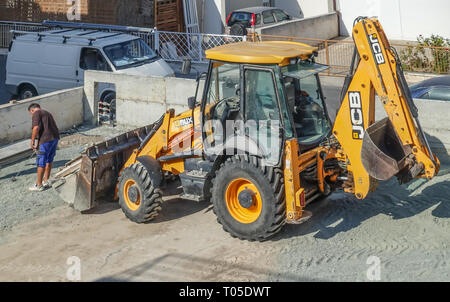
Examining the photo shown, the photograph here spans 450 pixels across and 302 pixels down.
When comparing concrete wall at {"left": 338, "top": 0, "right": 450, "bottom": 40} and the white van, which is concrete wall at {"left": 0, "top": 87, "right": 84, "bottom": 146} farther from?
concrete wall at {"left": 338, "top": 0, "right": 450, "bottom": 40}

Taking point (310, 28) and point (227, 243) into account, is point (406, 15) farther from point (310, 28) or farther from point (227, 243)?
point (227, 243)

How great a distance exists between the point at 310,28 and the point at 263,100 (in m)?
14.5

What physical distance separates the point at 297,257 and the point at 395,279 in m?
1.30

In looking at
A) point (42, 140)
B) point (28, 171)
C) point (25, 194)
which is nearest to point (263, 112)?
point (42, 140)

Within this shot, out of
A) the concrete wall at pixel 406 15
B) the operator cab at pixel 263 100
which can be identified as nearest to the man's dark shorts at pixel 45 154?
the operator cab at pixel 263 100

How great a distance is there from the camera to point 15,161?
1283 cm

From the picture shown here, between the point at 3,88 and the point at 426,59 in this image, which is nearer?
the point at 426,59

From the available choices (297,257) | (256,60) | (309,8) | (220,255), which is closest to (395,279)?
(297,257)

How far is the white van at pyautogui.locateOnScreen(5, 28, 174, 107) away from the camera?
1614cm

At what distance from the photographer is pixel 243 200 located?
8.52 m

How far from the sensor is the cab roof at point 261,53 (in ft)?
27.1

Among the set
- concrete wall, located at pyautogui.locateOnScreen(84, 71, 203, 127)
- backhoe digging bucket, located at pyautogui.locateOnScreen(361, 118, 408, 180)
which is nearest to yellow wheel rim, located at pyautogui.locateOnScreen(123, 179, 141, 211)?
backhoe digging bucket, located at pyautogui.locateOnScreen(361, 118, 408, 180)

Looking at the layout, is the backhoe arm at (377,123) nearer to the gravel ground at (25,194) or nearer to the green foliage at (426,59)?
the gravel ground at (25,194)
